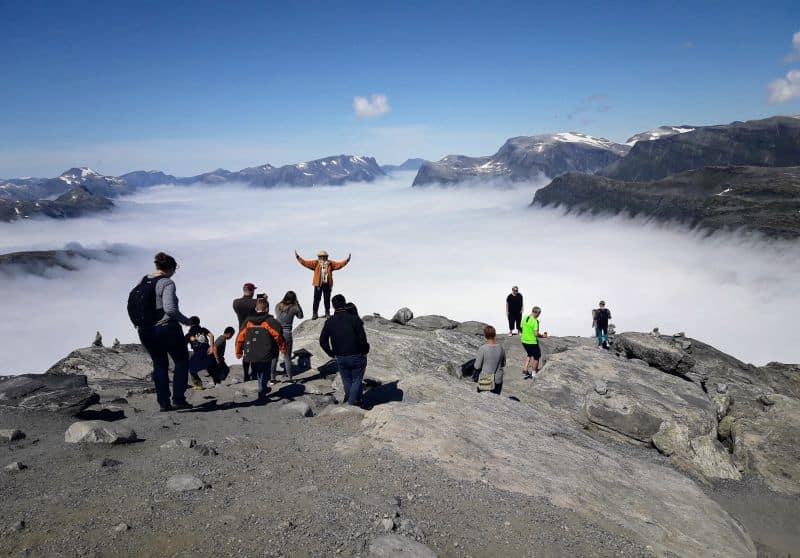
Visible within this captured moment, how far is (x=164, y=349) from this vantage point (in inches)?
379

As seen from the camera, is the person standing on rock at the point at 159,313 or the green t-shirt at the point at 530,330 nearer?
the person standing on rock at the point at 159,313

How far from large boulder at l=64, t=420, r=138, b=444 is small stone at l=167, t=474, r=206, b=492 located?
81.3 inches

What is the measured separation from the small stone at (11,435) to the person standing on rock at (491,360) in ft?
34.2

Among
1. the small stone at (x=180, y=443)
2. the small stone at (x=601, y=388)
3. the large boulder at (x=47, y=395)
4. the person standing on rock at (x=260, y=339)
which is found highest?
the person standing on rock at (x=260, y=339)

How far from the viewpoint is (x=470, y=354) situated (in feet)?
63.9

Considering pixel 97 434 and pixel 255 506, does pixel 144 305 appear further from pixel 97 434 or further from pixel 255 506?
pixel 255 506

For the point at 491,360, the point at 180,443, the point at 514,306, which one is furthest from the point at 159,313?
the point at 514,306

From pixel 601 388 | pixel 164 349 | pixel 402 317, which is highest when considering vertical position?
pixel 164 349

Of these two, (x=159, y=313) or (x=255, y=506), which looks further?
(x=159, y=313)

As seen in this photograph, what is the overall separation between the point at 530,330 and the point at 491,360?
5052mm

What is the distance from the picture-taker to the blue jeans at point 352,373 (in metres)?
10.6

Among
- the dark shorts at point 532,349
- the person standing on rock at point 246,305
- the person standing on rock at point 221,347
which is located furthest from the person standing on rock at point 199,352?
the dark shorts at point 532,349

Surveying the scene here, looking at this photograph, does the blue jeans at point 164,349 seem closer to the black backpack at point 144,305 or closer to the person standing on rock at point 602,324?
the black backpack at point 144,305

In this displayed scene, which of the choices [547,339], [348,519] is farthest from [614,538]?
[547,339]
